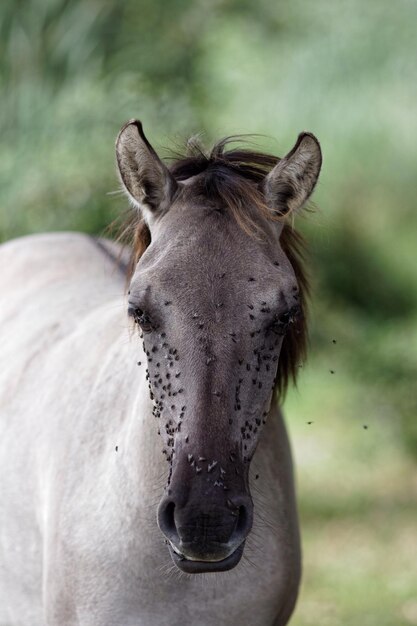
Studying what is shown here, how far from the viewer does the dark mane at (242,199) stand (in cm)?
290

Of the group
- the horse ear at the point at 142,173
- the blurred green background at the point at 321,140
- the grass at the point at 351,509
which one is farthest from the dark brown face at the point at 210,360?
the blurred green background at the point at 321,140

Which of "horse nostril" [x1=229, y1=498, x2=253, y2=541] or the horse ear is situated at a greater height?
the horse ear

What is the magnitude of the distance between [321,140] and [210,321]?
6.69 m

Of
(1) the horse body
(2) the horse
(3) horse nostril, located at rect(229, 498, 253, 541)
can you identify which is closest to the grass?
(1) the horse body

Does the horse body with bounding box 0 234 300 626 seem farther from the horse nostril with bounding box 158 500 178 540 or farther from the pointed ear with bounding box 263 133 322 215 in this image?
the pointed ear with bounding box 263 133 322 215

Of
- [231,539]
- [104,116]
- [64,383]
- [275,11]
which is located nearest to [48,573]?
[64,383]

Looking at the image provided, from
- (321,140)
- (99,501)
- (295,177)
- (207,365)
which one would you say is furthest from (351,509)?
(207,365)

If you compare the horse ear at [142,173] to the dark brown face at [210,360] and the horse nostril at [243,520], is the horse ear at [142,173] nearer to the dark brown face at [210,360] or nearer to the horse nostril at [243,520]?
the dark brown face at [210,360]

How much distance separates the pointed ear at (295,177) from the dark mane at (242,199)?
40 mm

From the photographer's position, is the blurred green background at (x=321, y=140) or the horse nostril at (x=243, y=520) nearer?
the horse nostril at (x=243, y=520)

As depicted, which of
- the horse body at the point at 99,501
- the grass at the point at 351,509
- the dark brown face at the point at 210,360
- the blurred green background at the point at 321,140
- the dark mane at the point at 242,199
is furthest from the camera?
the blurred green background at the point at 321,140

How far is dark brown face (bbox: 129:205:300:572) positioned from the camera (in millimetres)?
2508

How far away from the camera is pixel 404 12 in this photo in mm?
9383

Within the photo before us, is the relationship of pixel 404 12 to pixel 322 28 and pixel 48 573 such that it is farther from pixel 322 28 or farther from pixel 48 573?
pixel 48 573
